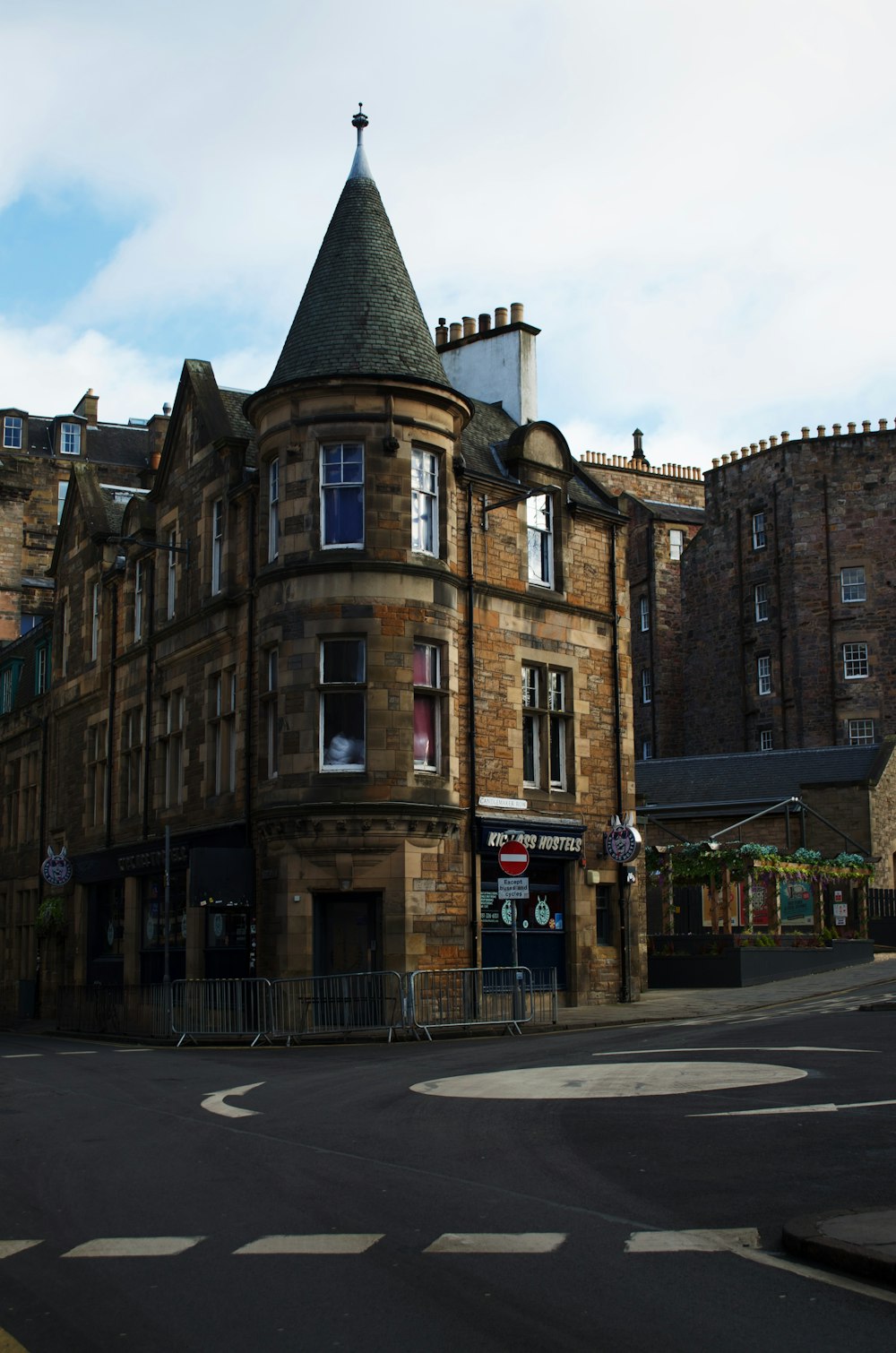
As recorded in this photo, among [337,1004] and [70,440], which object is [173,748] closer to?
[337,1004]

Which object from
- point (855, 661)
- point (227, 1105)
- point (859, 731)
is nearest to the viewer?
point (227, 1105)

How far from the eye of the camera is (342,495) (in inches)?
1041

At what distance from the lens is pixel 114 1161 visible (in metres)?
10.7

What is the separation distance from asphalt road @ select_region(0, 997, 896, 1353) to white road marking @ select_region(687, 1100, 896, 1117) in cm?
5

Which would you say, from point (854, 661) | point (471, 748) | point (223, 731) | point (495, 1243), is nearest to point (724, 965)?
point (471, 748)

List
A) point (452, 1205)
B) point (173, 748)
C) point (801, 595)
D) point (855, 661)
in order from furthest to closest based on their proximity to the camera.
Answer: point (801, 595), point (855, 661), point (173, 748), point (452, 1205)

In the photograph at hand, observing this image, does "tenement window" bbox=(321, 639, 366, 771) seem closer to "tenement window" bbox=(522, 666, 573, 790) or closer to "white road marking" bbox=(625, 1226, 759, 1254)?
"tenement window" bbox=(522, 666, 573, 790)

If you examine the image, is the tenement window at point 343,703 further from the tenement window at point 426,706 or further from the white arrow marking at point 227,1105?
the white arrow marking at point 227,1105

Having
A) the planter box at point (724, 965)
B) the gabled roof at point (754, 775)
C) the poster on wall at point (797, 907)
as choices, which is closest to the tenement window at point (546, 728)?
the planter box at point (724, 965)

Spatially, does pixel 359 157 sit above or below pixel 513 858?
above

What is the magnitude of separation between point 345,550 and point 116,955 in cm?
1281

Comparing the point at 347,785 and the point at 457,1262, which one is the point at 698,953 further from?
the point at 457,1262

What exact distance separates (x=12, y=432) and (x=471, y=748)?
4919cm

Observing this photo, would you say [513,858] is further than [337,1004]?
No
